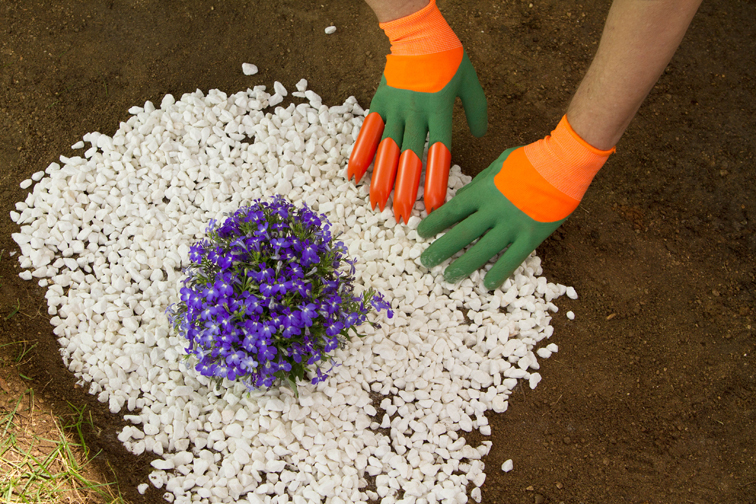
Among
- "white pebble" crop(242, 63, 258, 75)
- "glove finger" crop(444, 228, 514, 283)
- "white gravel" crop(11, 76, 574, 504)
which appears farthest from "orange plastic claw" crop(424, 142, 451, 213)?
"white pebble" crop(242, 63, 258, 75)

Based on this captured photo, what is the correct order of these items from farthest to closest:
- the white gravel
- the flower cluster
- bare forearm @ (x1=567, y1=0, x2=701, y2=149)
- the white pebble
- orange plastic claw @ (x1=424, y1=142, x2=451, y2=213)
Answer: the white pebble, orange plastic claw @ (x1=424, y1=142, x2=451, y2=213), the white gravel, bare forearm @ (x1=567, y1=0, x2=701, y2=149), the flower cluster

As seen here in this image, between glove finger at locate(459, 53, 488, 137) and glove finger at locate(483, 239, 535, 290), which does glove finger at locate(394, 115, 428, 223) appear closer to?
glove finger at locate(459, 53, 488, 137)

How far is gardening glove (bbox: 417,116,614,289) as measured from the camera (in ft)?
5.78

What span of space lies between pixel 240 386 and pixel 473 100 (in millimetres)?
1272

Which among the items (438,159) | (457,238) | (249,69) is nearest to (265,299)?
(457,238)

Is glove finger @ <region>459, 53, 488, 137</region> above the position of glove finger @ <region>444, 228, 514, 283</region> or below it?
above

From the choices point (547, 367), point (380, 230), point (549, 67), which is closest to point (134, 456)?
point (380, 230)

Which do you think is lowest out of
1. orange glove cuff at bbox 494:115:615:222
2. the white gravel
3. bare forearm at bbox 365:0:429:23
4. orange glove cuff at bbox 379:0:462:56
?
the white gravel

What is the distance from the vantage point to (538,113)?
2312mm

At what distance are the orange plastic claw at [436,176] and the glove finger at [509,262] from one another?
30cm

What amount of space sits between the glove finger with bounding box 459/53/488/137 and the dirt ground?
0.15m

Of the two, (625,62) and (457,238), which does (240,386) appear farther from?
(625,62)

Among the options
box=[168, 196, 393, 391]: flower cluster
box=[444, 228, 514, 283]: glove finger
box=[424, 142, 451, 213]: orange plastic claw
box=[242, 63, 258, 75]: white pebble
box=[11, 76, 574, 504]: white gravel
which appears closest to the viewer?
box=[168, 196, 393, 391]: flower cluster

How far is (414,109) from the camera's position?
1.99m
